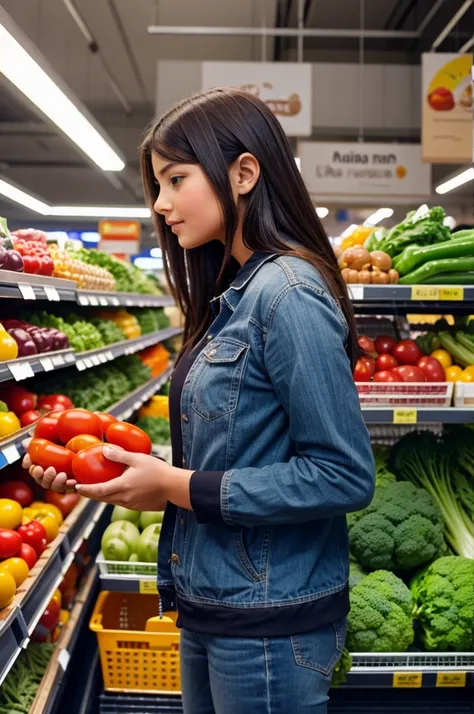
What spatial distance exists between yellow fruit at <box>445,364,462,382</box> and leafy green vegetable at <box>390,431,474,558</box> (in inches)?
14.6

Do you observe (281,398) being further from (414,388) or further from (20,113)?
(20,113)

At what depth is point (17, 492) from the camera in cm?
318

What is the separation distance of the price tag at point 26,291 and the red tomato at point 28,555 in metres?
0.92

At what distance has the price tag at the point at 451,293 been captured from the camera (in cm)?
286

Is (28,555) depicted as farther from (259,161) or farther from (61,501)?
(259,161)

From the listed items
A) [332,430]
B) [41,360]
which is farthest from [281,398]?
[41,360]

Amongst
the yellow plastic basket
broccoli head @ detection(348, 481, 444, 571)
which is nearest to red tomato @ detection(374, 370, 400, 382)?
broccoli head @ detection(348, 481, 444, 571)

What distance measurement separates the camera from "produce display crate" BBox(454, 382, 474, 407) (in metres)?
2.88

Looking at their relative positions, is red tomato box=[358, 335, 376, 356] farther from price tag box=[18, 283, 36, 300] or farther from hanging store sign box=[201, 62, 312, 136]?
hanging store sign box=[201, 62, 312, 136]

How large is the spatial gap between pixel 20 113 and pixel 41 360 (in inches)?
463


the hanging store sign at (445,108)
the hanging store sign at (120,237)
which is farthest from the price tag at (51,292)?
the hanging store sign at (120,237)

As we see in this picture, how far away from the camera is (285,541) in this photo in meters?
1.38

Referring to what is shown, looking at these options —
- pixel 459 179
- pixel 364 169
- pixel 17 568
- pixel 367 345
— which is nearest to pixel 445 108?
pixel 364 169

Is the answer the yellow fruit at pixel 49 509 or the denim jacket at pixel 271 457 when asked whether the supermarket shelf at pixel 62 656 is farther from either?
the denim jacket at pixel 271 457
